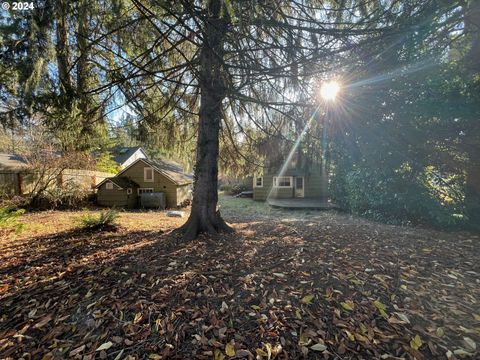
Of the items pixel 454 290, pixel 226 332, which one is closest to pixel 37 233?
pixel 226 332

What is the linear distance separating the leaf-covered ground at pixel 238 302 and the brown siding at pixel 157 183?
9.16 meters

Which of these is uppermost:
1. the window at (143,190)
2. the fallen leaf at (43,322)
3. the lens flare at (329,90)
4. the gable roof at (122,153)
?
the gable roof at (122,153)

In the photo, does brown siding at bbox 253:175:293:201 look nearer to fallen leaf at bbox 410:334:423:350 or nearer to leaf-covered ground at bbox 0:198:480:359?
leaf-covered ground at bbox 0:198:480:359

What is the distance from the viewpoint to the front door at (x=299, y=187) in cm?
1572

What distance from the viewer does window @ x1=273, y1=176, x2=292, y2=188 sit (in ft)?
52.1

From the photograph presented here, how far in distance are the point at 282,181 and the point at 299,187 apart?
1.27 metres

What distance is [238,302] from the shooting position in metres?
2.33

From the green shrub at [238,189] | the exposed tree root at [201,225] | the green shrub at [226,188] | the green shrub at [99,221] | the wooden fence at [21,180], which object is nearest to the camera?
the exposed tree root at [201,225]

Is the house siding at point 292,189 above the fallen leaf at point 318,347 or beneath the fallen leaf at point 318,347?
above

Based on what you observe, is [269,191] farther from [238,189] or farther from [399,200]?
[399,200]

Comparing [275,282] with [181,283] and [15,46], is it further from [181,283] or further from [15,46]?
[15,46]

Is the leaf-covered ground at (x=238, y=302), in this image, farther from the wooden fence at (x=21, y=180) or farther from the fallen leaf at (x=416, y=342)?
the wooden fence at (x=21, y=180)

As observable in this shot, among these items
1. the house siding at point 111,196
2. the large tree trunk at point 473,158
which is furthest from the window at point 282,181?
the large tree trunk at point 473,158

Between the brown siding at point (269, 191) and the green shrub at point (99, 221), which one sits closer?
the green shrub at point (99, 221)
